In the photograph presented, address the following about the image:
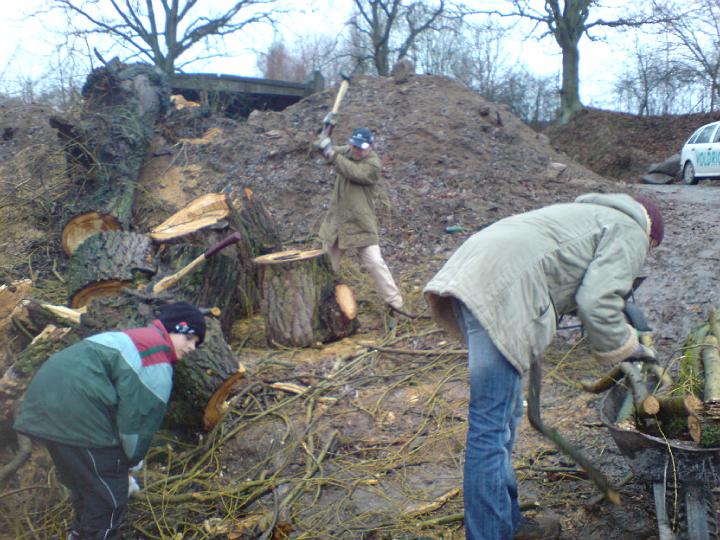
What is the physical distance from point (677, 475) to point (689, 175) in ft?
46.4

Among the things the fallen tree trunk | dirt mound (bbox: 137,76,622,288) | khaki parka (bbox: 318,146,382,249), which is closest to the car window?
dirt mound (bbox: 137,76,622,288)

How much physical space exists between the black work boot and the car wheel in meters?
13.7

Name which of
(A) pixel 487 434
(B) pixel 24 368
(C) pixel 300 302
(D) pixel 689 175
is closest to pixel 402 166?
(C) pixel 300 302

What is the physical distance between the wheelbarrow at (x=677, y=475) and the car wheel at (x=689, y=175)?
13.7m

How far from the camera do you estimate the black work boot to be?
301 cm

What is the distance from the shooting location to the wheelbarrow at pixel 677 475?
103 inches

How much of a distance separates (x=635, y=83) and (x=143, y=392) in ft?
88.1

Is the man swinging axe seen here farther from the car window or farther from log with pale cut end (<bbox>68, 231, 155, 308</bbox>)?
the car window

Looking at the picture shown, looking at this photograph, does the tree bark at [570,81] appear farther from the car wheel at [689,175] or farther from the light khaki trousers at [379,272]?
the light khaki trousers at [379,272]

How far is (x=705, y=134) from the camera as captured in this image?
1462 centimetres

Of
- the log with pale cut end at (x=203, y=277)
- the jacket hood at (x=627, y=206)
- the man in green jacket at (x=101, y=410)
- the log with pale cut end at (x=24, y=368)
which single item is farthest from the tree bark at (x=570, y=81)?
the man in green jacket at (x=101, y=410)

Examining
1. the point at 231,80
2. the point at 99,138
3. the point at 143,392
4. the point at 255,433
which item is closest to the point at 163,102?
the point at 99,138

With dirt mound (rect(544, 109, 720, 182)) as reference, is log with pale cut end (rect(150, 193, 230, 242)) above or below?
below

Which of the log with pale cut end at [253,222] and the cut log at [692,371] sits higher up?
the log with pale cut end at [253,222]
